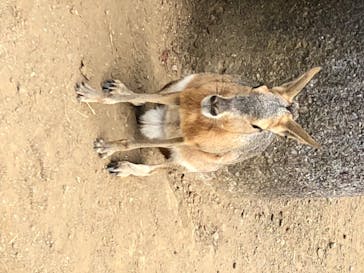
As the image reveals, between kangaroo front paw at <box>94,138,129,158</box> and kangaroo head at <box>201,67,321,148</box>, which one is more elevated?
kangaroo head at <box>201,67,321,148</box>

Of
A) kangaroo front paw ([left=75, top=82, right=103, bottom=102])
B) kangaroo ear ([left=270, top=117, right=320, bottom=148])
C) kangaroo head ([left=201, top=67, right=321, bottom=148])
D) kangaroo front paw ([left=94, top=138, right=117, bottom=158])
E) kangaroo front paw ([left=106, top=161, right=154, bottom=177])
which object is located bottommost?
kangaroo front paw ([left=106, top=161, right=154, bottom=177])

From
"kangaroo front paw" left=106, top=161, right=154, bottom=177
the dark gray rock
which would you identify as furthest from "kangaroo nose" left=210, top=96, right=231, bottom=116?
the dark gray rock

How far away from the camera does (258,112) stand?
363 cm

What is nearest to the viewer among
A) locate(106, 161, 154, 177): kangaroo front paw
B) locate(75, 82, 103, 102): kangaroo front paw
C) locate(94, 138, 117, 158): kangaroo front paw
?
locate(75, 82, 103, 102): kangaroo front paw

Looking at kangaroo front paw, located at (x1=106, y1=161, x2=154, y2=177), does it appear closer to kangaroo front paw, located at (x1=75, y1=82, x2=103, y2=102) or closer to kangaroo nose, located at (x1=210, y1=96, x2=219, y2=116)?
kangaroo front paw, located at (x1=75, y1=82, x2=103, y2=102)

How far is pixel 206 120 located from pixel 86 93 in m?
0.67

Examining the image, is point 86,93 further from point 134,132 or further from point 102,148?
point 134,132

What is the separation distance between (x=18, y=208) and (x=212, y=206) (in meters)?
2.02

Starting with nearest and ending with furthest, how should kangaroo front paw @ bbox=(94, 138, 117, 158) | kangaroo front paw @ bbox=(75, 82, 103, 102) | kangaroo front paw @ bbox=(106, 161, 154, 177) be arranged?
kangaroo front paw @ bbox=(75, 82, 103, 102)
kangaroo front paw @ bbox=(94, 138, 117, 158)
kangaroo front paw @ bbox=(106, 161, 154, 177)

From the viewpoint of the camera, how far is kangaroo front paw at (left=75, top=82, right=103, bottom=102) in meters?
3.75

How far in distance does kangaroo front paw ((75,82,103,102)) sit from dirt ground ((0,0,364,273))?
0.04 m

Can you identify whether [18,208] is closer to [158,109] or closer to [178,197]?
[158,109]

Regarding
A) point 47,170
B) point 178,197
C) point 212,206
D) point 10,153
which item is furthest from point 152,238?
point 10,153

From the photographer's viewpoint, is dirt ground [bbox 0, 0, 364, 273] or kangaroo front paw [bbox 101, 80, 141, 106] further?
kangaroo front paw [bbox 101, 80, 141, 106]
